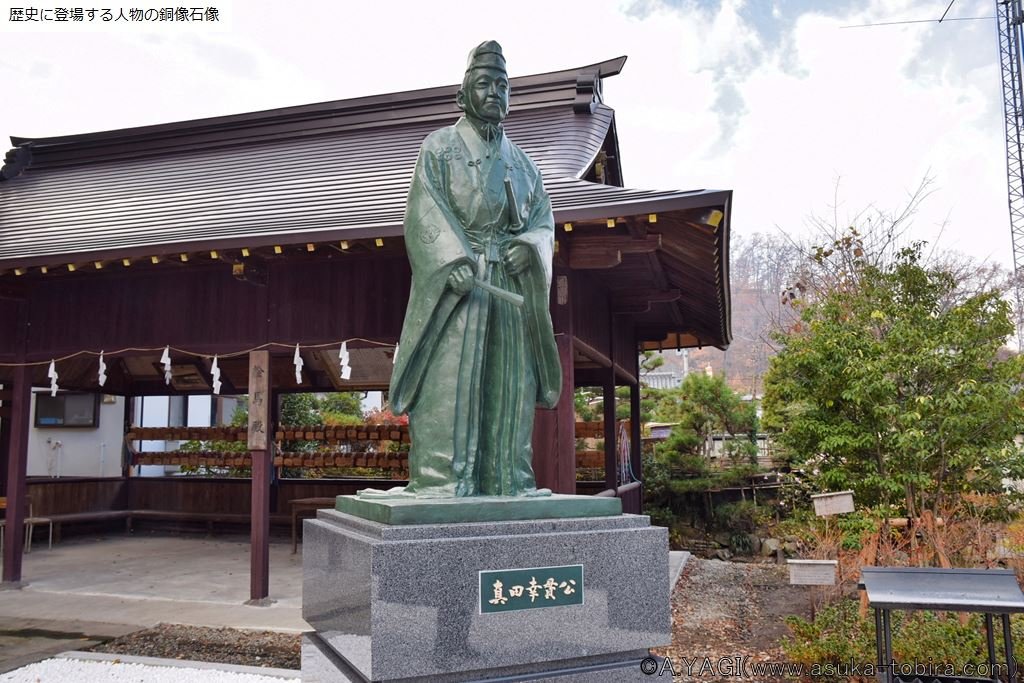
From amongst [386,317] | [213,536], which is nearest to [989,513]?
[386,317]

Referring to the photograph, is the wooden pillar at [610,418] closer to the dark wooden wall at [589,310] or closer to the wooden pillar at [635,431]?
the dark wooden wall at [589,310]

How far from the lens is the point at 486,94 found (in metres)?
3.62

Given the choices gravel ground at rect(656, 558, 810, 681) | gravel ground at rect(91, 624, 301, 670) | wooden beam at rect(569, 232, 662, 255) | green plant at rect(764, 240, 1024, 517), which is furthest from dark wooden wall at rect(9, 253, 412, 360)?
green plant at rect(764, 240, 1024, 517)

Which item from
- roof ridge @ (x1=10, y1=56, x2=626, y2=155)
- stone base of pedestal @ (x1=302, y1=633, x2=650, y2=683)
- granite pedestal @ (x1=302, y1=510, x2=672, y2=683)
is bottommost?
stone base of pedestal @ (x1=302, y1=633, x2=650, y2=683)

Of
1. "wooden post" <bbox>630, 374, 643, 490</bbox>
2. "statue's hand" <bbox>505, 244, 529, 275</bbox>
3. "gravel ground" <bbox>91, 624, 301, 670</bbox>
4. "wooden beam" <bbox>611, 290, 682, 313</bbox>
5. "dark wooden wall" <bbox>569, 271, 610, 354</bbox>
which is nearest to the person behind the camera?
"statue's hand" <bbox>505, 244, 529, 275</bbox>

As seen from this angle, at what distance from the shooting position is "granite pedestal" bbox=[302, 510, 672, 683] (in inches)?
110

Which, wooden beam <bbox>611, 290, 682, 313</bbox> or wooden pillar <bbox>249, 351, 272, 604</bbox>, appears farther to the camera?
wooden beam <bbox>611, 290, 682, 313</bbox>

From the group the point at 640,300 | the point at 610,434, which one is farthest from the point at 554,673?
the point at 610,434

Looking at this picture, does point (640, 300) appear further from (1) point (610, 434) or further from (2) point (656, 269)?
(1) point (610, 434)

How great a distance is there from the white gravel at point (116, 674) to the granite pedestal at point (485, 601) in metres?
2.86

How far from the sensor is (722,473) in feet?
56.5

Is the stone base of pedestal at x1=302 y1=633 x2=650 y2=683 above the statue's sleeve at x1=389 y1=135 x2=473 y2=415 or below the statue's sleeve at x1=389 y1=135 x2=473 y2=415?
below

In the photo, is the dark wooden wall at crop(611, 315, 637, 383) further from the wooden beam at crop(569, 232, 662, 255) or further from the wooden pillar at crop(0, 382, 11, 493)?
the wooden pillar at crop(0, 382, 11, 493)

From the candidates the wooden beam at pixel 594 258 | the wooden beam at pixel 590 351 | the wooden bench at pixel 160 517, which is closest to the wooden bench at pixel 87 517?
the wooden bench at pixel 160 517
